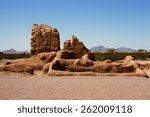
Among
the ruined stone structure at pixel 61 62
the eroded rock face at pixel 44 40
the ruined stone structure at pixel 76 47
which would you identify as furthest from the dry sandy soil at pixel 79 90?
the eroded rock face at pixel 44 40

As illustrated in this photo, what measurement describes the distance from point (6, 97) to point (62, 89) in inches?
113

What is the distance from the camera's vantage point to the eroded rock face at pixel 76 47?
2559cm

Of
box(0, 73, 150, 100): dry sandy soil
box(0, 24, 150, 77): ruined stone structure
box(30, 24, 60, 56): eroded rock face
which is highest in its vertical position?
box(30, 24, 60, 56): eroded rock face

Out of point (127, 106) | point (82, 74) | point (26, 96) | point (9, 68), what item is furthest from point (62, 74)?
point (127, 106)

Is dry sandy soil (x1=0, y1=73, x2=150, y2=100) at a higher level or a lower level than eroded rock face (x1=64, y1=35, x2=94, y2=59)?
lower

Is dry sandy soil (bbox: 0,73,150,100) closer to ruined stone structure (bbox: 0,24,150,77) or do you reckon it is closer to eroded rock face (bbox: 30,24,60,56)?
ruined stone structure (bbox: 0,24,150,77)

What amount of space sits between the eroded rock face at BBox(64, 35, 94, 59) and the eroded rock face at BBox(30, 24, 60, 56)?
0.94 metres

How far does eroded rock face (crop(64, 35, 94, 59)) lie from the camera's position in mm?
25594

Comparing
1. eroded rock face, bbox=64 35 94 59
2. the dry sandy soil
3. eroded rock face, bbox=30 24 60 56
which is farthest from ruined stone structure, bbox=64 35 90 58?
the dry sandy soil

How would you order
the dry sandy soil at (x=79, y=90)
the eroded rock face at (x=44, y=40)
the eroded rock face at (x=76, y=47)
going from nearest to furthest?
the dry sandy soil at (x=79, y=90), the eroded rock face at (x=76, y=47), the eroded rock face at (x=44, y=40)

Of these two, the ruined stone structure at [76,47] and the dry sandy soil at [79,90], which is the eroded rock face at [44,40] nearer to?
the ruined stone structure at [76,47]

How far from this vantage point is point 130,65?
70.1ft

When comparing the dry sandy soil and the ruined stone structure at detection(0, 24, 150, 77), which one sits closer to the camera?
the dry sandy soil

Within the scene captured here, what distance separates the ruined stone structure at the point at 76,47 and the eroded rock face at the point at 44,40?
939 millimetres
